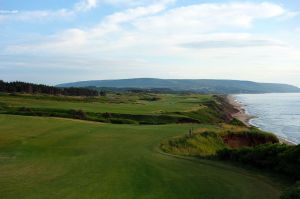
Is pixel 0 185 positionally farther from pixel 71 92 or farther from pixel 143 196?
pixel 71 92

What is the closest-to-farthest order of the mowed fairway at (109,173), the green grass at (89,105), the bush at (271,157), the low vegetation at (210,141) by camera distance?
the mowed fairway at (109,173), the bush at (271,157), the low vegetation at (210,141), the green grass at (89,105)

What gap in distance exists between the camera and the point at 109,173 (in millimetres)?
22328

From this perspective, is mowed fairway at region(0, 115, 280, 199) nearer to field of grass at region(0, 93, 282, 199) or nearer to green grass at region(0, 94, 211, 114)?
field of grass at region(0, 93, 282, 199)

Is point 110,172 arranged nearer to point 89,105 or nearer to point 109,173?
point 109,173

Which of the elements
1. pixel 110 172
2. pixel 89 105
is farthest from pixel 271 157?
pixel 89 105

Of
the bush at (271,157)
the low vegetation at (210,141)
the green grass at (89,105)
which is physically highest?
the bush at (271,157)

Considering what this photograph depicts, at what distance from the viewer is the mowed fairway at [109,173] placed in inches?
734

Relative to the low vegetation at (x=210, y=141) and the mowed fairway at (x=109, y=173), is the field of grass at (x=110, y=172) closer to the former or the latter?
the mowed fairway at (x=109, y=173)

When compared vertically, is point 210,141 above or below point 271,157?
below

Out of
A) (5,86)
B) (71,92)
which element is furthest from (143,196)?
(71,92)

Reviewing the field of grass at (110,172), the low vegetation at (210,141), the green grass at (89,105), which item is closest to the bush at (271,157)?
the field of grass at (110,172)

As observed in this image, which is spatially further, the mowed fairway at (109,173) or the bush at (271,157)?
the bush at (271,157)

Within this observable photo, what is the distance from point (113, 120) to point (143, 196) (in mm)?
43969

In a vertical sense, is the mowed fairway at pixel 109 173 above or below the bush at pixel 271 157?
below
